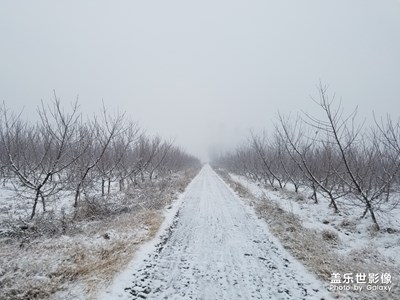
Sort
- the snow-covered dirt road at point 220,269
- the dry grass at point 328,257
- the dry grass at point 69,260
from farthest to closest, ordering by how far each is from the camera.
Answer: the dry grass at point 328,257
the snow-covered dirt road at point 220,269
the dry grass at point 69,260

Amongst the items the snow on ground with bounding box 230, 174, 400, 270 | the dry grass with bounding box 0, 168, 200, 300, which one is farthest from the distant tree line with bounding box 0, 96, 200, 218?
the snow on ground with bounding box 230, 174, 400, 270

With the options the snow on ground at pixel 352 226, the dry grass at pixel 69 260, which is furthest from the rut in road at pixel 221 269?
the snow on ground at pixel 352 226

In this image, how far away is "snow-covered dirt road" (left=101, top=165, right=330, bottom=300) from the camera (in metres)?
4.58

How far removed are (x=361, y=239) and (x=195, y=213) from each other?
19.8 ft

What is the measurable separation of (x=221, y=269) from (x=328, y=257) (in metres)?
2.36

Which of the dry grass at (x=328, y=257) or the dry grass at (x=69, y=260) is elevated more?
the dry grass at (x=69, y=260)

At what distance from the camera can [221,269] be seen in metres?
5.61

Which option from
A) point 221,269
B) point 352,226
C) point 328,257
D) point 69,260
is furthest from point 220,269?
point 352,226

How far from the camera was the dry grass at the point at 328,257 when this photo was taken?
185 inches

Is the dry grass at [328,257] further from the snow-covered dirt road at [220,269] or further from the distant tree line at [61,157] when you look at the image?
the distant tree line at [61,157]

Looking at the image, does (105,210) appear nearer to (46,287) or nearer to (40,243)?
(40,243)

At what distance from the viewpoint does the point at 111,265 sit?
17.7ft

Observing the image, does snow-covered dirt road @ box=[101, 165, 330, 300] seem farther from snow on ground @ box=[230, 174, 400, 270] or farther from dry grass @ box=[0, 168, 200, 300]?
snow on ground @ box=[230, 174, 400, 270]

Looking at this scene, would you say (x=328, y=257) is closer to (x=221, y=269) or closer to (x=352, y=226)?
(x=221, y=269)
